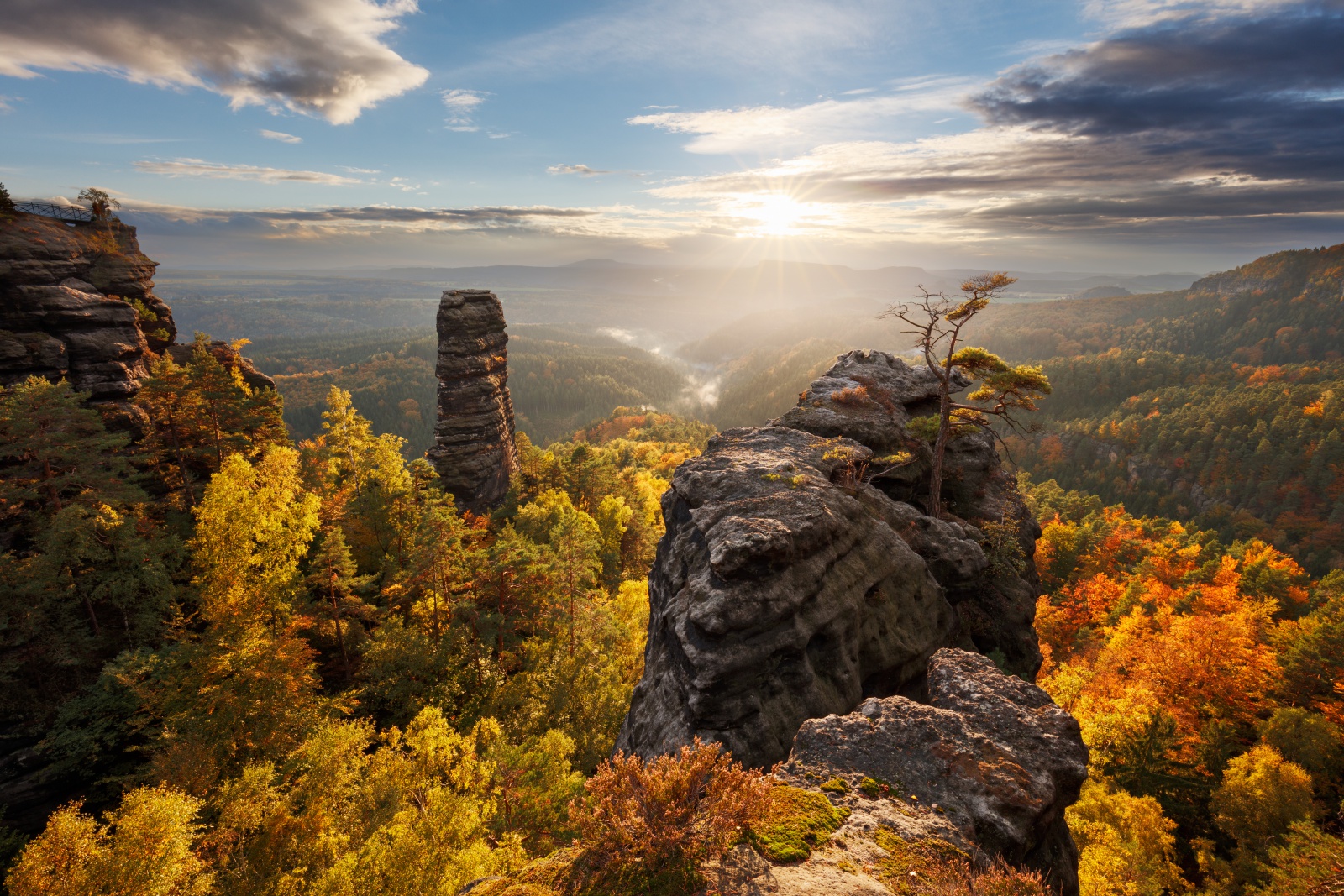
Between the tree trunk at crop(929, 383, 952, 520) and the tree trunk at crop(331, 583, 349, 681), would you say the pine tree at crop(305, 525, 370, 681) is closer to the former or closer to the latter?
the tree trunk at crop(331, 583, 349, 681)

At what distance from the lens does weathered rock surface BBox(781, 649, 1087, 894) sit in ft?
32.0

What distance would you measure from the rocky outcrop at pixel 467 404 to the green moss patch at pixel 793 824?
4900 cm

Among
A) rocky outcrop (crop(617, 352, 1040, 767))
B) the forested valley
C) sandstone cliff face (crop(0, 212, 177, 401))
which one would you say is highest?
sandstone cliff face (crop(0, 212, 177, 401))

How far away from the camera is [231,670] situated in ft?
79.7

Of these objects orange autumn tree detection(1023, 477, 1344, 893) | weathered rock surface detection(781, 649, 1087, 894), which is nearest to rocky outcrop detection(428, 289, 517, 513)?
weathered rock surface detection(781, 649, 1087, 894)

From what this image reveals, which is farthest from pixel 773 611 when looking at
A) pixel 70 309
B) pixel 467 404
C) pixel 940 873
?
pixel 70 309

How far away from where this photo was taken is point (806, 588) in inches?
636

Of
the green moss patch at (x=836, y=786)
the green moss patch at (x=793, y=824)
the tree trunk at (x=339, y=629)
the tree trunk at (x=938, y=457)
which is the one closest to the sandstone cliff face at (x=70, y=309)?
the tree trunk at (x=339, y=629)

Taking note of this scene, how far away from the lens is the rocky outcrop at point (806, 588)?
15055 mm

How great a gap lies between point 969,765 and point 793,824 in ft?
14.6

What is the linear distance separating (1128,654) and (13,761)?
2973 inches

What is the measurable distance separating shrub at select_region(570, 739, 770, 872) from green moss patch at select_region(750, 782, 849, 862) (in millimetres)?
447

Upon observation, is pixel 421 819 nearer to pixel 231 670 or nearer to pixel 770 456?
pixel 231 670

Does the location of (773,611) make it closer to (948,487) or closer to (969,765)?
(969,765)
